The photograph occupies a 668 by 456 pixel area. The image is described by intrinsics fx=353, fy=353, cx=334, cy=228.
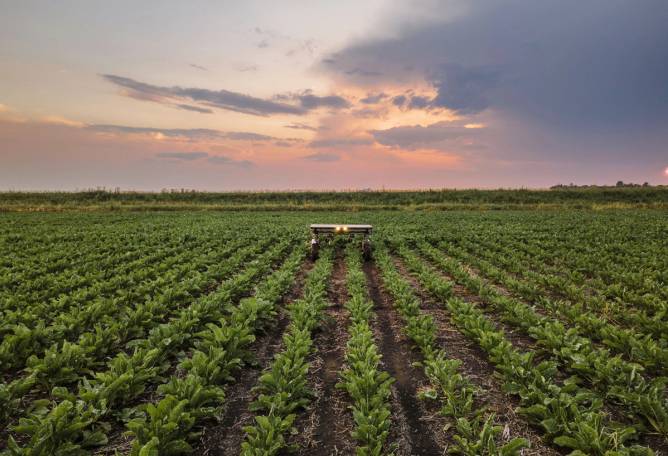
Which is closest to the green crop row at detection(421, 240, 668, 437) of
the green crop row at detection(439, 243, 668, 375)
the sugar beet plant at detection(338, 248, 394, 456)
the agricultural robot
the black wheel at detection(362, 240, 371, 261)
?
the green crop row at detection(439, 243, 668, 375)

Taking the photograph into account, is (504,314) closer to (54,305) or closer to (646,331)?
(646,331)

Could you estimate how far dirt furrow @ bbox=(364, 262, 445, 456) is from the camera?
12.8 ft

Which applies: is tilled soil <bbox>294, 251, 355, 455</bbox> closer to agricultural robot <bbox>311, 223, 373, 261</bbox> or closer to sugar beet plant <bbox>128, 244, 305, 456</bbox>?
sugar beet plant <bbox>128, 244, 305, 456</bbox>

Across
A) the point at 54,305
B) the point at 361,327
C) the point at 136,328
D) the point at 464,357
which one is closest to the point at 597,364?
the point at 464,357

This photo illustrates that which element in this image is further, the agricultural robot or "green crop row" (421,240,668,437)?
the agricultural robot

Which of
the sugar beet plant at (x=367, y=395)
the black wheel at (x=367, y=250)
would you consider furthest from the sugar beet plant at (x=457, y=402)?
the black wheel at (x=367, y=250)

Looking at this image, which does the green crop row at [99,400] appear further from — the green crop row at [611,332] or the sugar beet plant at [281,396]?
the green crop row at [611,332]

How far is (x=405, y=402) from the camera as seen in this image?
468 centimetres

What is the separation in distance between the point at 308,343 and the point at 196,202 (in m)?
51.3

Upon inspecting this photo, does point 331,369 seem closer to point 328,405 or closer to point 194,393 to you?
point 328,405

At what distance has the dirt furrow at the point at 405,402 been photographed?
12.8ft

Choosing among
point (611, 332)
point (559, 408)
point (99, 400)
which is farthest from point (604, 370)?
point (99, 400)

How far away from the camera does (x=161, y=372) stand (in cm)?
516

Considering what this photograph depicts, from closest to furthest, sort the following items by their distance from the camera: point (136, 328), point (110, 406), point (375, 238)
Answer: point (110, 406), point (136, 328), point (375, 238)
